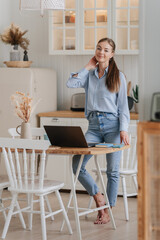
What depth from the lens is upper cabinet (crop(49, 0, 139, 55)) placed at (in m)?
6.02

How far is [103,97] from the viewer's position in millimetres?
4766

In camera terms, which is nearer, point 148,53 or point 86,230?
point 148,53

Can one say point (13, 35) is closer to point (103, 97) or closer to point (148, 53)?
point (103, 97)

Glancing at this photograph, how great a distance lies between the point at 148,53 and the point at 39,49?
364 centimetres

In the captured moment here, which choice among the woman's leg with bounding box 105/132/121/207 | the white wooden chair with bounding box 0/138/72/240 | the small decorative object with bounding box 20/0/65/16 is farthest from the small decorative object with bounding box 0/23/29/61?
the white wooden chair with bounding box 0/138/72/240

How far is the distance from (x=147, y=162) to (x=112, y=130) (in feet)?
5.15

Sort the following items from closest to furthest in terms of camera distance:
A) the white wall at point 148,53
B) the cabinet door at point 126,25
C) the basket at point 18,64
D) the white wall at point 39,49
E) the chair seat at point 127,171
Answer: the white wall at point 148,53 < the chair seat at point 127,171 < the cabinet door at point 126,25 < the basket at point 18,64 < the white wall at point 39,49

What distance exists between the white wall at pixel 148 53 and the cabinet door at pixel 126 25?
2.66m

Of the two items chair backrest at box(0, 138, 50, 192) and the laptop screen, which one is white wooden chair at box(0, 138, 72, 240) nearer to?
chair backrest at box(0, 138, 50, 192)

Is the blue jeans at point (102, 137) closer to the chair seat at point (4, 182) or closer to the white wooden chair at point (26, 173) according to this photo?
the white wooden chair at point (26, 173)

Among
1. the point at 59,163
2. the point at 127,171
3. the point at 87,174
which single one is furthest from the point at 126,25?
the point at 87,174

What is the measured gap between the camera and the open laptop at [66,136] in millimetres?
4262

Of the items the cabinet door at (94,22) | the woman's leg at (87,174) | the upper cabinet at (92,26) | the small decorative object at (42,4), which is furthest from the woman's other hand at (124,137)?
the cabinet door at (94,22)

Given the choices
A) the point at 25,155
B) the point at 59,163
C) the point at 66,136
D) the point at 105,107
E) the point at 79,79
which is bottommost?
the point at 59,163
